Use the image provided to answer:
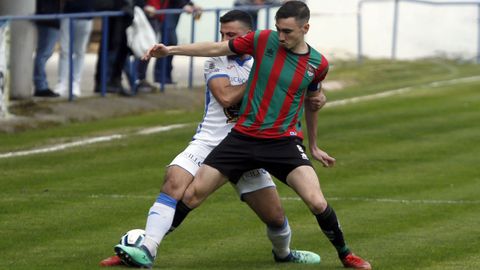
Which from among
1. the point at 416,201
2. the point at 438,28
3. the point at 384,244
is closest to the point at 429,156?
the point at 416,201

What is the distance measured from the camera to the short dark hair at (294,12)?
9602 millimetres

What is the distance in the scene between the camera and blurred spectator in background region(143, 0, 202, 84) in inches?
903

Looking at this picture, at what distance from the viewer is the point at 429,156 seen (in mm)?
17625

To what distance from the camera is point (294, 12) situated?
31.5 feet

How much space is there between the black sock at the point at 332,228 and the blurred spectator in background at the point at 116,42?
12.3 metres

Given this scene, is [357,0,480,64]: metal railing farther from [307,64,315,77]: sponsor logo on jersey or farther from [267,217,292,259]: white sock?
[307,64,315,77]: sponsor logo on jersey

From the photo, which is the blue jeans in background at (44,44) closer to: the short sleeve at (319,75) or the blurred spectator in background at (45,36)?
the blurred spectator in background at (45,36)

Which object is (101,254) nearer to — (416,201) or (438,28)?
(416,201)

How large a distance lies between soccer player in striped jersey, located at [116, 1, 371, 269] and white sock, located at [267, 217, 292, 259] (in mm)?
531

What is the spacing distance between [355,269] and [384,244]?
55.5 inches

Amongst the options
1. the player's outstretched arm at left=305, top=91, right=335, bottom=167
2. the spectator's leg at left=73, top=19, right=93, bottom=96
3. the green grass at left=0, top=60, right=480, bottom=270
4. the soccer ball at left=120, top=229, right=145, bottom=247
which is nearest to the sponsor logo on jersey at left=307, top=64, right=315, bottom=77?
the player's outstretched arm at left=305, top=91, right=335, bottom=167

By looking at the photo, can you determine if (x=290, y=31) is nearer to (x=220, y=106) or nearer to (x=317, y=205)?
(x=220, y=106)

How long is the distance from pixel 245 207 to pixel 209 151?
3339mm

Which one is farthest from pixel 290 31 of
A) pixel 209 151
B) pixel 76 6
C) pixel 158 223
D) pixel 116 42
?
pixel 116 42
